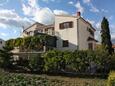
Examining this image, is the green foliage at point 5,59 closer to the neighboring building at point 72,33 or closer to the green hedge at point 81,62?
the green hedge at point 81,62

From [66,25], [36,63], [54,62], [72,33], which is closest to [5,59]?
[36,63]

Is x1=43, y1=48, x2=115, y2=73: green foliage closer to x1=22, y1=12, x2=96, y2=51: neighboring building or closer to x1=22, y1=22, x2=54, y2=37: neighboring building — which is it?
x1=22, y1=12, x2=96, y2=51: neighboring building

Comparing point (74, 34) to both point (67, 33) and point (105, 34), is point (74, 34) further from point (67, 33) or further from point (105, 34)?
point (105, 34)

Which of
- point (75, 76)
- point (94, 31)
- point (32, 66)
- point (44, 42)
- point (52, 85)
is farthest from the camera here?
point (94, 31)

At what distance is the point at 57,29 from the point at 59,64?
1538 centimetres

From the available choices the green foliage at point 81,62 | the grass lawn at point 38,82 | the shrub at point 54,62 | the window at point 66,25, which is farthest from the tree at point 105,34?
the grass lawn at point 38,82

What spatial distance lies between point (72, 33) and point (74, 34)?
49 cm

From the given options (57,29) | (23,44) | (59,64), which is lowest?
(59,64)

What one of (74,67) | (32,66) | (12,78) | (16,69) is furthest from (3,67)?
(74,67)

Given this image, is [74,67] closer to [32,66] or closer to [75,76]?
[75,76]

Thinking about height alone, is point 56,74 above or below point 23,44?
below

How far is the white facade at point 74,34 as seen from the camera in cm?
4950

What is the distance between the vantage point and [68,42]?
50.2 m

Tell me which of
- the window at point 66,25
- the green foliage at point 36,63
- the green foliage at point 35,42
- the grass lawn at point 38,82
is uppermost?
the window at point 66,25
